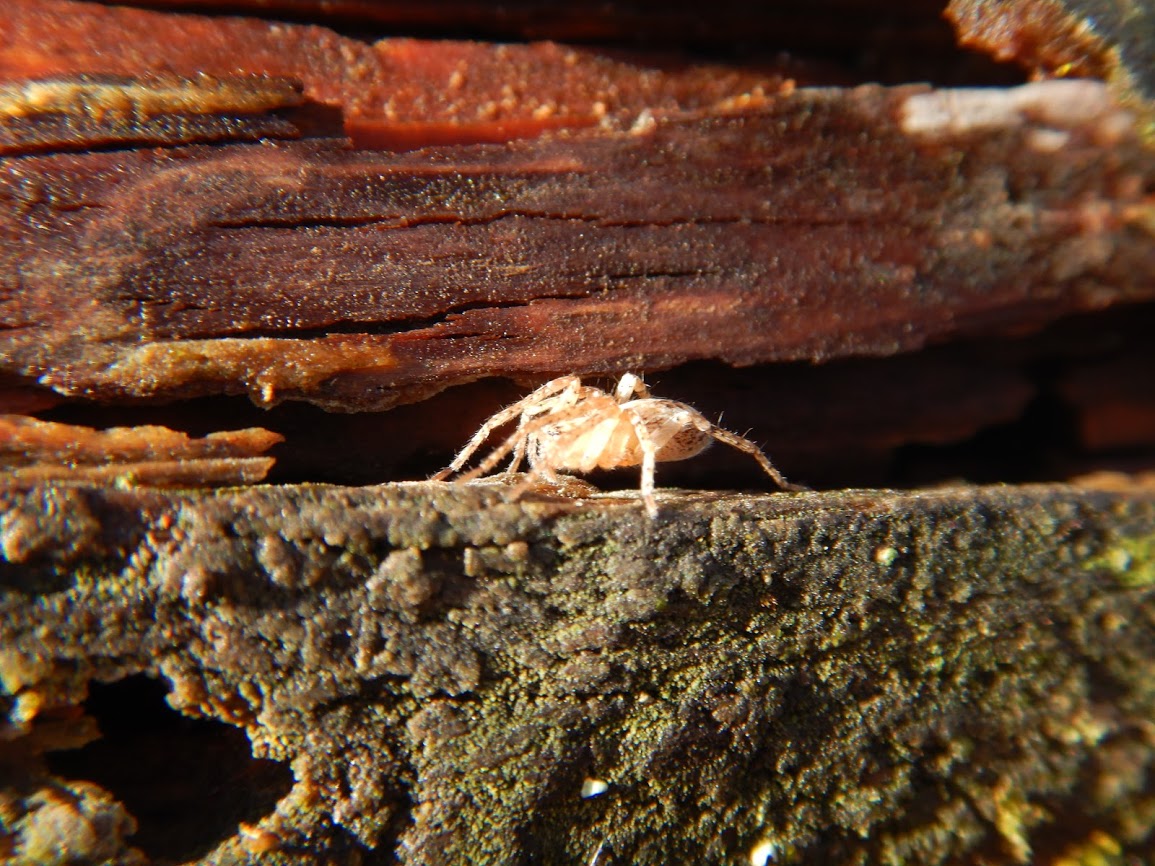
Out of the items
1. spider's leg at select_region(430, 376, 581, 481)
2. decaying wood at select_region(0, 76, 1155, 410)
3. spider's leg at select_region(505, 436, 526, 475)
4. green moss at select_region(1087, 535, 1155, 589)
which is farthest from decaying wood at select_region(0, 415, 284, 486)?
green moss at select_region(1087, 535, 1155, 589)

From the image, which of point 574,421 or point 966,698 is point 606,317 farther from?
point 966,698

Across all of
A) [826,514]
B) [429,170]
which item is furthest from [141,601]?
[826,514]

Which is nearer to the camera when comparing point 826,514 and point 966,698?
point 826,514

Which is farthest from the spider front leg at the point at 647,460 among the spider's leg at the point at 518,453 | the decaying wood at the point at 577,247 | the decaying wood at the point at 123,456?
the decaying wood at the point at 123,456

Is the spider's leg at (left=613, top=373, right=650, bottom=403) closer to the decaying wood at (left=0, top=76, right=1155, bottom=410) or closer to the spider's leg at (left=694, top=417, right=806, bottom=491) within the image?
the decaying wood at (left=0, top=76, right=1155, bottom=410)

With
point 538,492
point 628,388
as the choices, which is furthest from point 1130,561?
point 538,492

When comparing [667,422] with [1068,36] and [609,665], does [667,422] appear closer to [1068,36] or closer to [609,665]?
[609,665]
